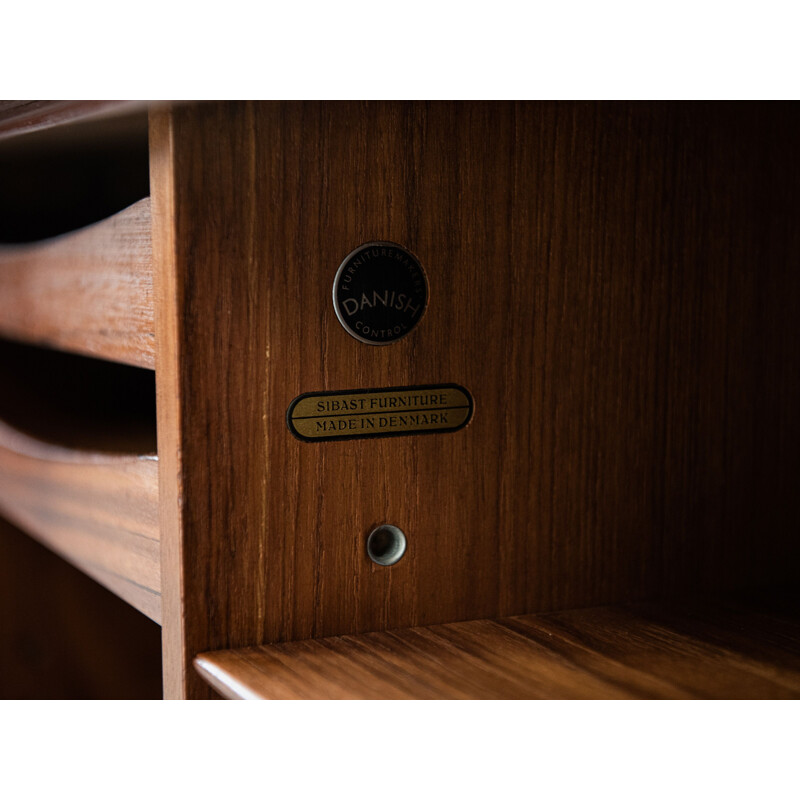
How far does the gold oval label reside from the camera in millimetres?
582

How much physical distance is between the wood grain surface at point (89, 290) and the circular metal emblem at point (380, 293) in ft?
0.40

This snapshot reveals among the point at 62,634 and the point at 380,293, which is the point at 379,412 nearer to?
the point at 380,293

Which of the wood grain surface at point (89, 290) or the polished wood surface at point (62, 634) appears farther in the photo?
the polished wood surface at point (62, 634)

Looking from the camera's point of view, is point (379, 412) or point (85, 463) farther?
point (85, 463)

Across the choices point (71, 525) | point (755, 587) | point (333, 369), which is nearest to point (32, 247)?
point (71, 525)

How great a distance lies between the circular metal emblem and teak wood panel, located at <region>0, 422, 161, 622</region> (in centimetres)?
15

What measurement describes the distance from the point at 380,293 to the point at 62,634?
1.89ft

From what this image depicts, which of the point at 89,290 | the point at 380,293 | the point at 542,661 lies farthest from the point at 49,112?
the point at 542,661

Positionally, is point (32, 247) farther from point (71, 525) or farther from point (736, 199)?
point (736, 199)

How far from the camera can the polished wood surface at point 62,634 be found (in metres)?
0.95

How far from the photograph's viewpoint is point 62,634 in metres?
0.97

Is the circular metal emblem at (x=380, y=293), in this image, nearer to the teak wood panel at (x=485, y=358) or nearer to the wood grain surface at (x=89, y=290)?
the teak wood panel at (x=485, y=358)

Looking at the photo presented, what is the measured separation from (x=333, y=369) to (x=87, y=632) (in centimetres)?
54

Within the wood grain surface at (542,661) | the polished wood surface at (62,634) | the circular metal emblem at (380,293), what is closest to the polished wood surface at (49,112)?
the circular metal emblem at (380,293)
